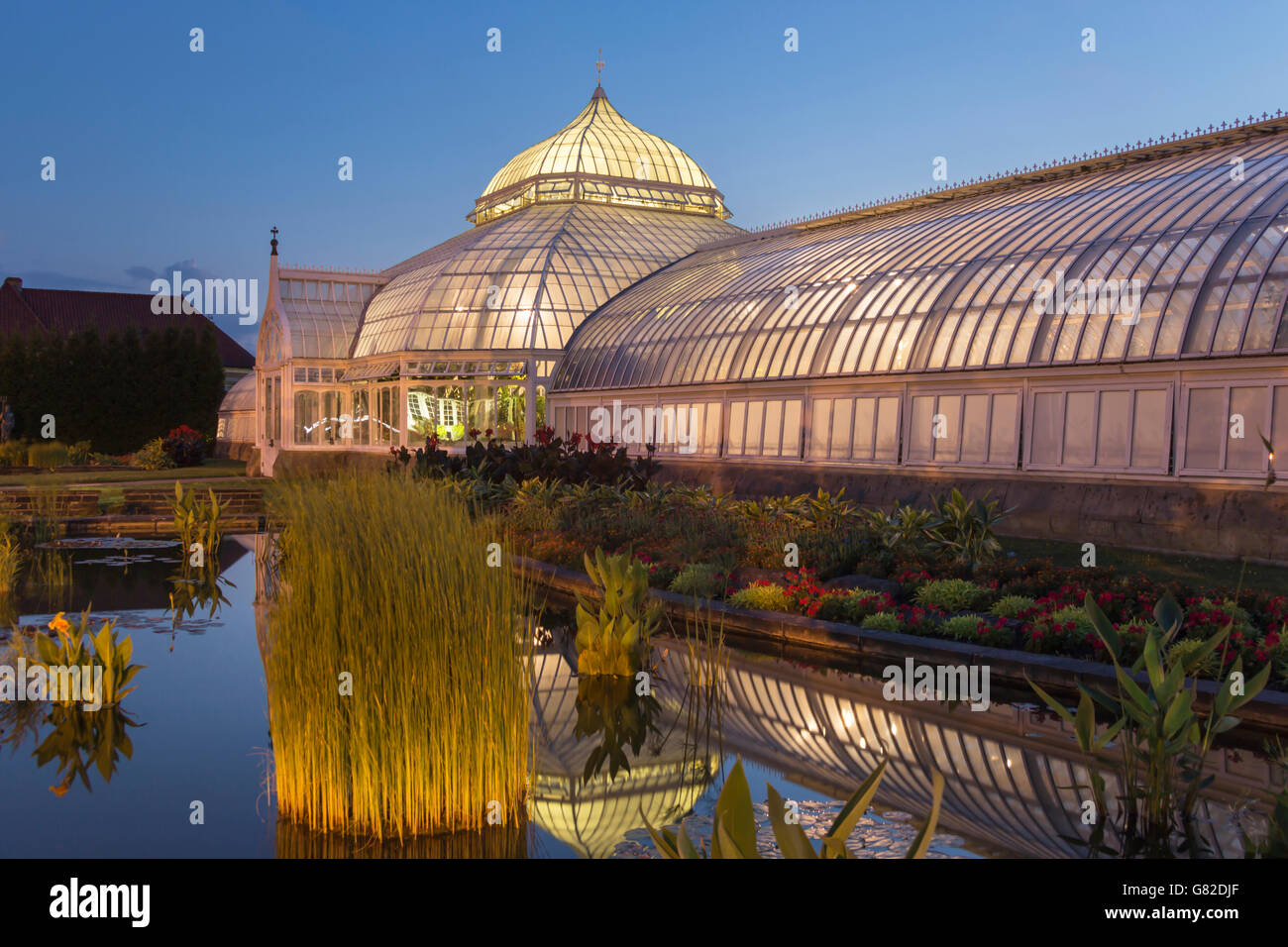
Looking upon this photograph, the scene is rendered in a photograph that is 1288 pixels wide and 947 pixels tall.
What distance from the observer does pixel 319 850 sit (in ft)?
16.7

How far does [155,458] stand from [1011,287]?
26.6 m

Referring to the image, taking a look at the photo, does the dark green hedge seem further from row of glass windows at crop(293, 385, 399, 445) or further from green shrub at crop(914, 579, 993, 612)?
green shrub at crop(914, 579, 993, 612)

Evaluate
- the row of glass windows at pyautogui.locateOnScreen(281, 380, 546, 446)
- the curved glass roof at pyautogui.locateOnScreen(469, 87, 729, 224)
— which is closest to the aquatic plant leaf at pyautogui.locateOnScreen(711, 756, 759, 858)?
the row of glass windows at pyautogui.locateOnScreen(281, 380, 546, 446)

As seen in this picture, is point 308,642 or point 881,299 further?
point 881,299

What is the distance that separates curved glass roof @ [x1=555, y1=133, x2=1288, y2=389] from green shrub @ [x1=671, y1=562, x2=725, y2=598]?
705 cm

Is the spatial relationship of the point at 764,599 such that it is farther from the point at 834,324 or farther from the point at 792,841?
the point at 834,324

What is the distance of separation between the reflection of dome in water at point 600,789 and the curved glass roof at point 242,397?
48.7 meters

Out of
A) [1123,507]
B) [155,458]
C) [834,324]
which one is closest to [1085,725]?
[1123,507]

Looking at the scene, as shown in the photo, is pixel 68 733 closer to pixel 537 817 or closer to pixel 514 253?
pixel 537 817

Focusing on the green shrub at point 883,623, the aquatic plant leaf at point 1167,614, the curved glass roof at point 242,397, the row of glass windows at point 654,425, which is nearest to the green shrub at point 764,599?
the green shrub at point 883,623

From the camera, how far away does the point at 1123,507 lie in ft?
47.4
